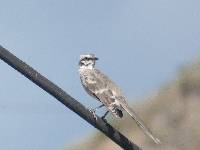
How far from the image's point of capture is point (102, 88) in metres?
13.5

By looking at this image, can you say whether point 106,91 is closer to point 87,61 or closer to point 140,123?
point 87,61

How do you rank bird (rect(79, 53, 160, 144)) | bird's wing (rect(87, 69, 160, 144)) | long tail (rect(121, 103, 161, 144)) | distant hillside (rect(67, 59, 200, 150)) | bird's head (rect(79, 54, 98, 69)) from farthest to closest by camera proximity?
distant hillside (rect(67, 59, 200, 150)) < bird's head (rect(79, 54, 98, 69)) < bird's wing (rect(87, 69, 160, 144)) < bird (rect(79, 53, 160, 144)) < long tail (rect(121, 103, 161, 144))

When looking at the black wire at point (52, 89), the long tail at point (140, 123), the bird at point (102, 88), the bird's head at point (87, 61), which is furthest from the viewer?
the bird's head at point (87, 61)

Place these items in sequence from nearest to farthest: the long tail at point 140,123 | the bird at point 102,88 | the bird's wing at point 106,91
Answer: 1. the long tail at point 140,123
2. the bird at point 102,88
3. the bird's wing at point 106,91

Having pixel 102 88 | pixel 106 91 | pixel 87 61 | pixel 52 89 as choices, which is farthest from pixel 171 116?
pixel 52 89

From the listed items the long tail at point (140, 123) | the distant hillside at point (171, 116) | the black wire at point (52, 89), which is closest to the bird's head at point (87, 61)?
the long tail at point (140, 123)

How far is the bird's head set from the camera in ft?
50.3

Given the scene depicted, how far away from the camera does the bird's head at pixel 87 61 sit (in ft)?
50.3

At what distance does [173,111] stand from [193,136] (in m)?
4.18

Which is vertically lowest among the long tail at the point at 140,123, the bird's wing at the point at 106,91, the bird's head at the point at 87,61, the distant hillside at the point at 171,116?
the distant hillside at the point at 171,116

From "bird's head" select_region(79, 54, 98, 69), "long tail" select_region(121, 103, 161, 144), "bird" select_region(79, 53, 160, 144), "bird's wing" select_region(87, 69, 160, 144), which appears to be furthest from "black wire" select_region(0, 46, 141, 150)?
"bird's head" select_region(79, 54, 98, 69)

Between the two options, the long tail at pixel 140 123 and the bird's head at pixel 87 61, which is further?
the bird's head at pixel 87 61

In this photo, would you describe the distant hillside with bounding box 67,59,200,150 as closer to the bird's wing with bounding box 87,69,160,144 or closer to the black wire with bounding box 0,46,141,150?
the bird's wing with bounding box 87,69,160,144

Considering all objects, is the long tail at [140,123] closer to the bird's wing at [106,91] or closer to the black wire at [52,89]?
the bird's wing at [106,91]
